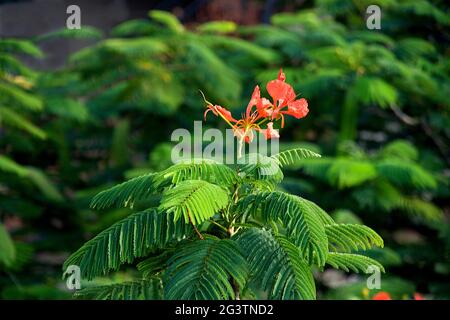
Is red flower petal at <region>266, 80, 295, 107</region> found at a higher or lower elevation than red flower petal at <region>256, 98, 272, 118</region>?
higher

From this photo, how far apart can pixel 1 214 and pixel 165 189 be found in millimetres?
3202

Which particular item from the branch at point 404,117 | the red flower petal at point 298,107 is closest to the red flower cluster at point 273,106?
the red flower petal at point 298,107

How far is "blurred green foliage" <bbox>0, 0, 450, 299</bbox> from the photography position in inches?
171

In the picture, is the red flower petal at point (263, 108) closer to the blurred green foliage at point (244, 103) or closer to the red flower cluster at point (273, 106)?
the red flower cluster at point (273, 106)

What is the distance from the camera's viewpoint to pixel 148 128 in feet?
18.3

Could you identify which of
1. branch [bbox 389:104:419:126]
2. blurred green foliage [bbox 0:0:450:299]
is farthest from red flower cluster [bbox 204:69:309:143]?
branch [bbox 389:104:419:126]

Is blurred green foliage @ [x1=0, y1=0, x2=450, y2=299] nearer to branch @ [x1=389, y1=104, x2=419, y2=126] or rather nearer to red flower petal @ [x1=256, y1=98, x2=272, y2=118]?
branch @ [x1=389, y1=104, x2=419, y2=126]

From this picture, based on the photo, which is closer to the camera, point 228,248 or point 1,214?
point 228,248

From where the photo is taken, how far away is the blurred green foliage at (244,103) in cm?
435

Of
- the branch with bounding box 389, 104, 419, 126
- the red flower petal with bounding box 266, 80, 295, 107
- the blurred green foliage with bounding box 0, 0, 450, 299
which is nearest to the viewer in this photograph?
the red flower petal with bounding box 266, 80, 295, 107

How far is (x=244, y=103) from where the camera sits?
16.6 ft

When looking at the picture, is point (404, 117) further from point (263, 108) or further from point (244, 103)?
point (263, 108)
